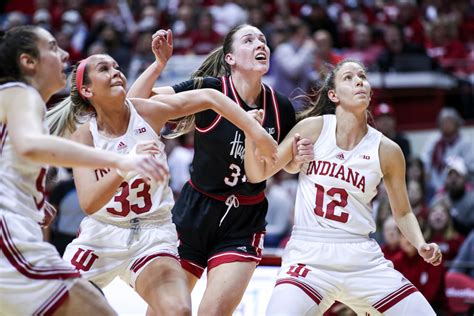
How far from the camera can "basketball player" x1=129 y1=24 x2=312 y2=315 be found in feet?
18.9

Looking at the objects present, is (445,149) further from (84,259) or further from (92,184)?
(92,184)

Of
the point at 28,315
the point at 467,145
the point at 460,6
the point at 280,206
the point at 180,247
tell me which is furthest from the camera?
the point at 460,6

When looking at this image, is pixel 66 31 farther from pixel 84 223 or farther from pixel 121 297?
pixel 84 223

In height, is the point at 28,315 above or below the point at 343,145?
below

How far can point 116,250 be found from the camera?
5266 mm

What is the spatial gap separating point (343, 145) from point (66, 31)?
9.57 meters

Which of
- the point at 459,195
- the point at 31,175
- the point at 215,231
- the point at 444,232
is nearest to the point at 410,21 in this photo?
the point at 459,195

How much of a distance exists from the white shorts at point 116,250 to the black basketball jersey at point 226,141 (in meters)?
0.62

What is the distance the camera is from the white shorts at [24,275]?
4.10m

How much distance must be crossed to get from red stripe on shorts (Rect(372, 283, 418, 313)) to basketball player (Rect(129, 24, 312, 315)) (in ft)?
2.85

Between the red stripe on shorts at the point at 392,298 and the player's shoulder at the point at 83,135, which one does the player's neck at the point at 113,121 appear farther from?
the red stripe on shorts at the point at 392,298

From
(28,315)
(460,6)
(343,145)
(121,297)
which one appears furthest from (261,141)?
(460,6)

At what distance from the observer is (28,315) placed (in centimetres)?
414

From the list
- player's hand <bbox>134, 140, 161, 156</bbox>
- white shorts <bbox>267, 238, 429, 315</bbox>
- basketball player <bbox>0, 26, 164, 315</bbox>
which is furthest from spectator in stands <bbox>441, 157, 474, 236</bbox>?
basketball player <bbox>0, 26, 164, 315</bbox>
